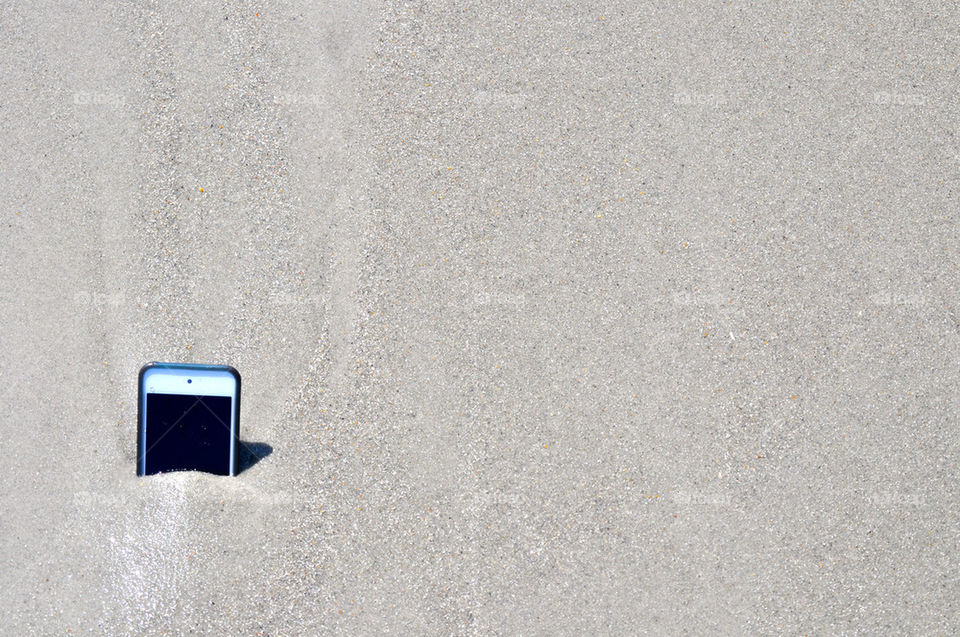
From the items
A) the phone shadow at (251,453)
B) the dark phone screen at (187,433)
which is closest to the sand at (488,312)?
the phone shadow at (251,453)

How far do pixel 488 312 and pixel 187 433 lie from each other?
166 centimetres

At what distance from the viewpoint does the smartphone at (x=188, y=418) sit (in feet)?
11.0

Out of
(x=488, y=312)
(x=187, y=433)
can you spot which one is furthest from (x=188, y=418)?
(x=488, y=312)

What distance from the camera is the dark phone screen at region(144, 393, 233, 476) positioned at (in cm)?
336

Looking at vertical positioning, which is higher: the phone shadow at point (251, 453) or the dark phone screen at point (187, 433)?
the dark phone screen at point (187, 433)

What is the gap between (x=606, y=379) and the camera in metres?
3.65

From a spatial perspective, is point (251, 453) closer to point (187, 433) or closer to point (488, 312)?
point (187, 433)

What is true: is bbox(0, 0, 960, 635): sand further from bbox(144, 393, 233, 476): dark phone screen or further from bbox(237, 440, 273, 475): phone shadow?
bbox(144, 393, 233, 476): dark phone screen

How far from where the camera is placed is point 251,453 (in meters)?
3.54

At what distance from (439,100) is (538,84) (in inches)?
22.3

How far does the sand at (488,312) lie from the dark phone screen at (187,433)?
0.16 metres

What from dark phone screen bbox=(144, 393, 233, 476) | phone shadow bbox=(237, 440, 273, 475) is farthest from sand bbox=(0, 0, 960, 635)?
dark phone screen bbox=(144, 393, 233, 476)

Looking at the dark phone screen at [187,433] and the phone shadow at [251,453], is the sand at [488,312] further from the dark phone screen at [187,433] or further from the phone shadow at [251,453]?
the dark phone screen at [187,433]

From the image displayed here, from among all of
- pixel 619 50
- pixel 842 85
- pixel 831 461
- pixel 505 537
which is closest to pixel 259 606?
pixel 505 537
